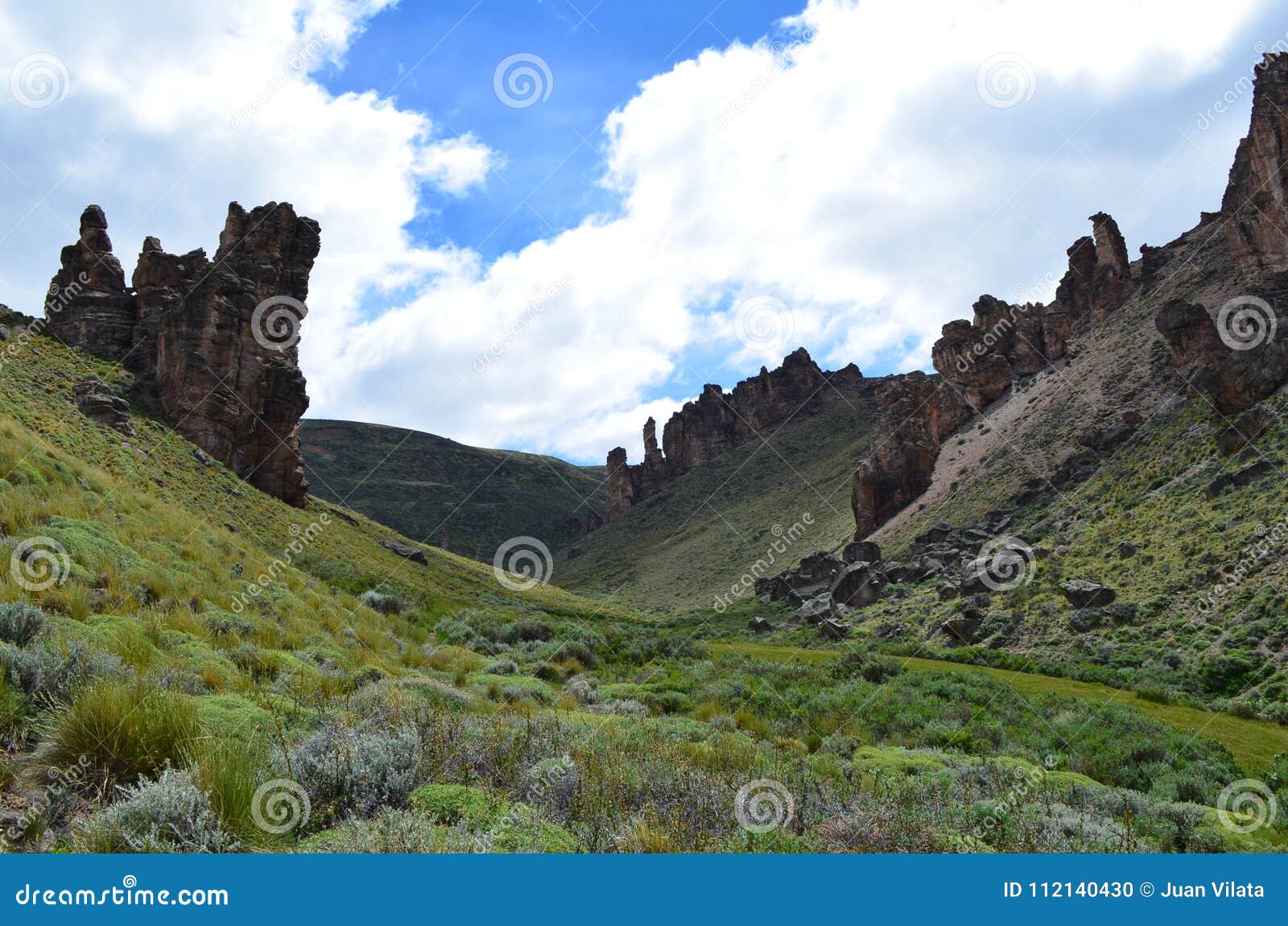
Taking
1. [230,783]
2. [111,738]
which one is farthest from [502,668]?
[230,783]

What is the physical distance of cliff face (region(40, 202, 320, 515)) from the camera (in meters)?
35.6

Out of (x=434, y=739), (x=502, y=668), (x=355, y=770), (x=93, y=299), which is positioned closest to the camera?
(x=355, y=770)

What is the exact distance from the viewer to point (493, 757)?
5.62 meters

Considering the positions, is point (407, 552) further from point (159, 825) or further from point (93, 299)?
point (159, 825)

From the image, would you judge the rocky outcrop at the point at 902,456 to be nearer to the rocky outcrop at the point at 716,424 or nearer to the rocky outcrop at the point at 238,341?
the rocky outcrop at the point at 238,341

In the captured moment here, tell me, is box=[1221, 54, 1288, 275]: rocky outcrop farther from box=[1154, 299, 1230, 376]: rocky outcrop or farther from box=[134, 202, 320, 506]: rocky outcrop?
box=[134, 202, 320, 506]: rocky outcrop

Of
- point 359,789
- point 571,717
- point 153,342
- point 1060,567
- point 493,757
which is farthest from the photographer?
point 153,342

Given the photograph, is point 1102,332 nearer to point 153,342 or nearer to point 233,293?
point 233,293

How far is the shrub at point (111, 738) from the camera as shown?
4324mm

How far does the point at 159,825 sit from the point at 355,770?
1330 mm

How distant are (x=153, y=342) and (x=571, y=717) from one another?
40855mm

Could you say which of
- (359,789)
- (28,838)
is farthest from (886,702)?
(28,838)

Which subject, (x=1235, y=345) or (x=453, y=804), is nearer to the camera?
(x=453, y=804)

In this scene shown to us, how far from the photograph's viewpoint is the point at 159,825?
3.52m
